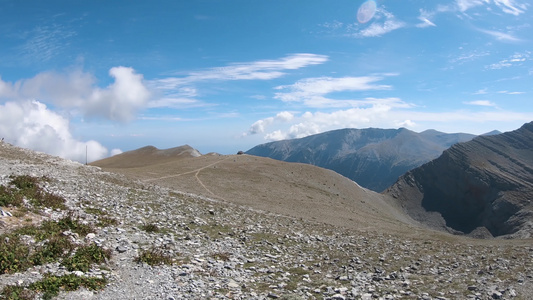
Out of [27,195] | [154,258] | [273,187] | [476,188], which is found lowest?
[476,188]

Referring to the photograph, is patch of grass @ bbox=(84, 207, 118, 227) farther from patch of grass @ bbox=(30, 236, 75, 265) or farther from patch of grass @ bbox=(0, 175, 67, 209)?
patch of grass @ bbox=(30, 236, 75, 265)

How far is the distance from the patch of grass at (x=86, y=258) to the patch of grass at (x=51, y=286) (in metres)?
0.78

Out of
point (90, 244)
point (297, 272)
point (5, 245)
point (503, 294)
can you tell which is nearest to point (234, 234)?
point (297, 272)

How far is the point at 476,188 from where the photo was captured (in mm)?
122438

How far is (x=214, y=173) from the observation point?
64000 mm

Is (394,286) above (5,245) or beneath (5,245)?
beneath

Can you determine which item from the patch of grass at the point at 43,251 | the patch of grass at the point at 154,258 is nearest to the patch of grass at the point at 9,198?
the patch of grass at the point at 43,251

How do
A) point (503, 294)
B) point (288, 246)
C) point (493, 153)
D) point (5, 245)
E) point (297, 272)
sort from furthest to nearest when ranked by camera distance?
point (493, 153), point (288, 246), point (297, 272), point (503, 294), point (5, 245)

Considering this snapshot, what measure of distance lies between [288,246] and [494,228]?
359ft

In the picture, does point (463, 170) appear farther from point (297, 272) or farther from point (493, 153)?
point (297, 272)

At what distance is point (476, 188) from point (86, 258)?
5573 inches

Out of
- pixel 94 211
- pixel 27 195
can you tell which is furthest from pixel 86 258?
pixel 27 195

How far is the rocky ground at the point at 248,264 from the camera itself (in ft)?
38.5

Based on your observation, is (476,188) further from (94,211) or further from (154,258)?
(154,258)
